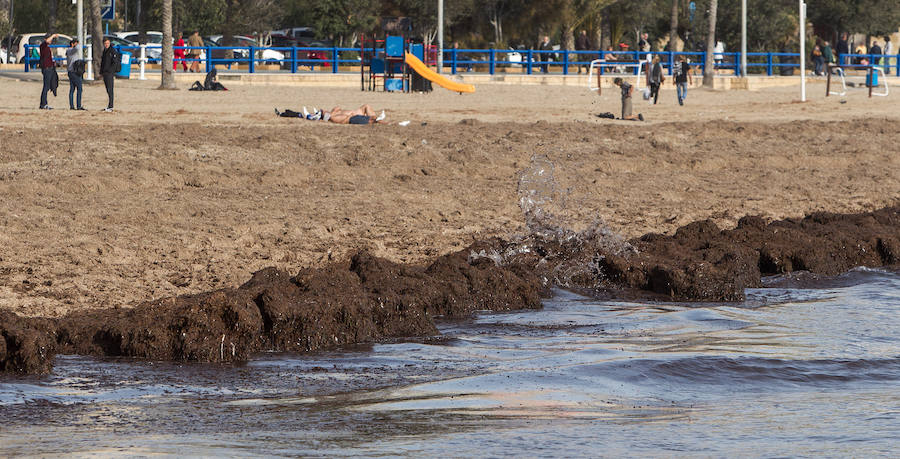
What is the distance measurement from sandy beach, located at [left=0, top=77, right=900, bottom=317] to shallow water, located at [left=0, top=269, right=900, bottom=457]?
1957 millimetres

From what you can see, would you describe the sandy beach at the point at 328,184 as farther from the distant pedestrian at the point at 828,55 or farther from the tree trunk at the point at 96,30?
the distant pedestrian at the point at 828,55

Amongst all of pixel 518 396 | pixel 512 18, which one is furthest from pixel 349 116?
pixel 512 18

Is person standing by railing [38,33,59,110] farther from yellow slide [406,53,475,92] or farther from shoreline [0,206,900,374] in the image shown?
shoreline [0,206,900,374]

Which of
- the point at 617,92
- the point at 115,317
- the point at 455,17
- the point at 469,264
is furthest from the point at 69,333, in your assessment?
the point at 455,17

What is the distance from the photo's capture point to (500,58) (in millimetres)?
51000

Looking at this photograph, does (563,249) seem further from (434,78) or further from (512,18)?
(512,18)

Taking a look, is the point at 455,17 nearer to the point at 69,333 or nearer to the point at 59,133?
the point at 59,133

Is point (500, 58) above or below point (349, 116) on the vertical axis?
above

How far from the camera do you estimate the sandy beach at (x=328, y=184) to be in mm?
9570

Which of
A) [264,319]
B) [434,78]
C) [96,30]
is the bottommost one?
[264,319]

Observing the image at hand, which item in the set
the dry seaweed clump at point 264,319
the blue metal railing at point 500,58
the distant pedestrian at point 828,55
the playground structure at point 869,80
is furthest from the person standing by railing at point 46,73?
the distant pedestrian at point 828,55

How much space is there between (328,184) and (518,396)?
302 inches

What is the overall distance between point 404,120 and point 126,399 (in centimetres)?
1554

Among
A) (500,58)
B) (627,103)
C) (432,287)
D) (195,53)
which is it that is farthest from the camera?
(500,58)
